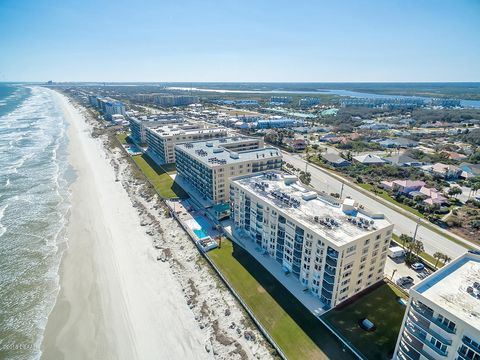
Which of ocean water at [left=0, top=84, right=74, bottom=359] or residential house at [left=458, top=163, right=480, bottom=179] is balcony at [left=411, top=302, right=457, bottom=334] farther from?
residential house at [left=458, top=163, right=480, bottom=179]

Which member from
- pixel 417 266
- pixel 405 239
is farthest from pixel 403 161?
pixel 417 266

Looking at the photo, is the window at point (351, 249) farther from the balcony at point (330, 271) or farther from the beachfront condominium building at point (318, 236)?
the balcony at point (330, 271)

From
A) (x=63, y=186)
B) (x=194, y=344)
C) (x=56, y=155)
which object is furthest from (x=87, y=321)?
(x=56, y=155)

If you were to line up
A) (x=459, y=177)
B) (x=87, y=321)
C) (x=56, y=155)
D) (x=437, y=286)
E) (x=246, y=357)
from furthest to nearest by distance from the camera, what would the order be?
(x=56, y=155) → (x=459, y=177) → (x=87, y=321) → (x=246, y=357) → (x=437, y=286)

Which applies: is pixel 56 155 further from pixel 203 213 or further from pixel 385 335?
pixel 385 335

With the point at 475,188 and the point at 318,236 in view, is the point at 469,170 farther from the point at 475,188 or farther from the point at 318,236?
the point at 318,236

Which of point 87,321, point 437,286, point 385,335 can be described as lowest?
point 87,321

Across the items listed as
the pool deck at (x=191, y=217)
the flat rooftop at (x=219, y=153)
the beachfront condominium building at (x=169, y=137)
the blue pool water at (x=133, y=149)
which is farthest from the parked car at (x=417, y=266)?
the blue pool water at (x=133, y=149)

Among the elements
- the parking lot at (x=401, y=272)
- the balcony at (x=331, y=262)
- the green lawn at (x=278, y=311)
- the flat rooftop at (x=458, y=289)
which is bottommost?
the green lawn at (x=278, y=311)
